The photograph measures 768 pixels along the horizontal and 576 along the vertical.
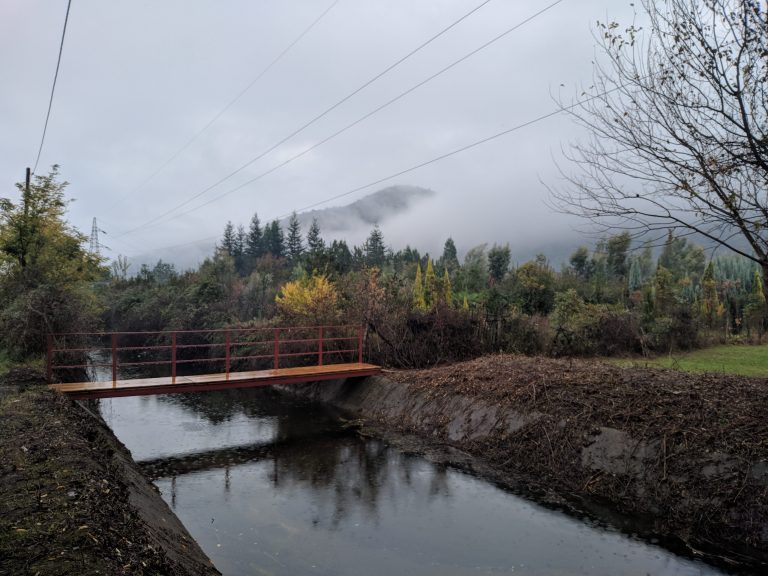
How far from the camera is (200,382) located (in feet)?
37.5

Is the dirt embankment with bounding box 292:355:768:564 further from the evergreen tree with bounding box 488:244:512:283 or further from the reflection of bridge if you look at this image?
the evergreen tree with bounding box 488:244:512:283

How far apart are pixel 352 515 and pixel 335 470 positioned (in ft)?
6.38

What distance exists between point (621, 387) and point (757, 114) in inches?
188

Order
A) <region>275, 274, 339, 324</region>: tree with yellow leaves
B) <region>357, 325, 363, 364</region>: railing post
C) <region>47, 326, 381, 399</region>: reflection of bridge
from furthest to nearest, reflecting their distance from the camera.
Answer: <region>275, 274, 339, 324</region>: tree with yellow leaves < <region>357, 325, 363, 364</region>: railing post < <region>47, 326, 381, 399</region>: reflection of bridge

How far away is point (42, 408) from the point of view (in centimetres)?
799

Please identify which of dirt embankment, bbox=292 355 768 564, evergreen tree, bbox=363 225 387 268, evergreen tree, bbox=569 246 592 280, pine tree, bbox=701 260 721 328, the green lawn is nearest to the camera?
dirt embankment, bbox=292 355 768 564

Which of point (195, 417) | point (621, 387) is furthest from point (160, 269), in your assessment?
point (621, 387)

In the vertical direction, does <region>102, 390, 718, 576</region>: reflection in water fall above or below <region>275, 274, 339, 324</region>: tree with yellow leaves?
below

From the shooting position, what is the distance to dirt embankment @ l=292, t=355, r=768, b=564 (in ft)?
20.6

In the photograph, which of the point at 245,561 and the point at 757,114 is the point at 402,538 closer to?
the point at 245,561

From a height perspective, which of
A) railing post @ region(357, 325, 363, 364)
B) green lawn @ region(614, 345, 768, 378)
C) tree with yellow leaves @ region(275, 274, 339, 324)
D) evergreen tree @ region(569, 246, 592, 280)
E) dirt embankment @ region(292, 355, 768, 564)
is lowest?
dirt embankment @ region(292, 355, 768, 564)

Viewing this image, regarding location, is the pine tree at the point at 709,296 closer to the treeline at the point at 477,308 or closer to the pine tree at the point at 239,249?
the treeline at the point at 477,308

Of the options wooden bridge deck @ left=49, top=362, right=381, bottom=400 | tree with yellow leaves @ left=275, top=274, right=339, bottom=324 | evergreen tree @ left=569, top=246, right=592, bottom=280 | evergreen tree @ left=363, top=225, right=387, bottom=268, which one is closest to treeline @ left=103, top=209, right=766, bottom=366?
tree with yellow leaves @ left=275, top=274, right=339, bottom=324

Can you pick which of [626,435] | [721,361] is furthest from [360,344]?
[721,361]
